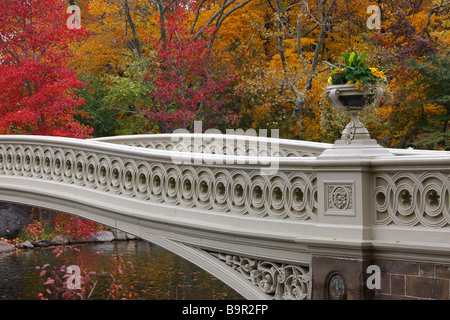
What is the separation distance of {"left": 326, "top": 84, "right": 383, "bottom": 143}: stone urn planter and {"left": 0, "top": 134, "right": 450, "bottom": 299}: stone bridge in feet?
0.39

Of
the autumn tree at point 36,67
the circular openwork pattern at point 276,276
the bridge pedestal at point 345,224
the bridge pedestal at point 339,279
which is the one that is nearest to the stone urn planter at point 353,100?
the bridge pedestal at point 345,224

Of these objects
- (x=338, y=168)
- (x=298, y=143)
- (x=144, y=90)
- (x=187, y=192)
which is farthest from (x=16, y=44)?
(x=338, y=168)

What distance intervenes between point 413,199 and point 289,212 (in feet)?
5.12

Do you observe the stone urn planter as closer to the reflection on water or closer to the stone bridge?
the stone bridge

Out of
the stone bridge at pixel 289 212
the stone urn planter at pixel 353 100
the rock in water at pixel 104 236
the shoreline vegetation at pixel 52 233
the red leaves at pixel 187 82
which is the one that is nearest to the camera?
the stone bridge at pixel 289 212

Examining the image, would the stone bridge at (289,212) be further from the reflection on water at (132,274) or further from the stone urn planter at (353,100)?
the reflection on water at (132,274)

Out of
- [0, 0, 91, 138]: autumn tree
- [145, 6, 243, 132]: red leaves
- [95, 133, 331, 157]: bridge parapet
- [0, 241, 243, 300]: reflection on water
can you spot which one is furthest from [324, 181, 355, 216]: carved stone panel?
[145, 6, 243, 132]: red leaves

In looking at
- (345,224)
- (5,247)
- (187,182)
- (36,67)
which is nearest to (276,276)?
(345,224)

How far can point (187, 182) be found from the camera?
8.82 m

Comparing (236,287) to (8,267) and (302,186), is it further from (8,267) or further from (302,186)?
(8,267)

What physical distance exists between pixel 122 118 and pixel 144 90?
11.9 feet

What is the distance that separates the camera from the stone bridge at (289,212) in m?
6.28

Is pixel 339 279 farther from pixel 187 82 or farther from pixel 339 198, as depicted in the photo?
pixel 187 82

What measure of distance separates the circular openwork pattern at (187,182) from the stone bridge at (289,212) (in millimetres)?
16
